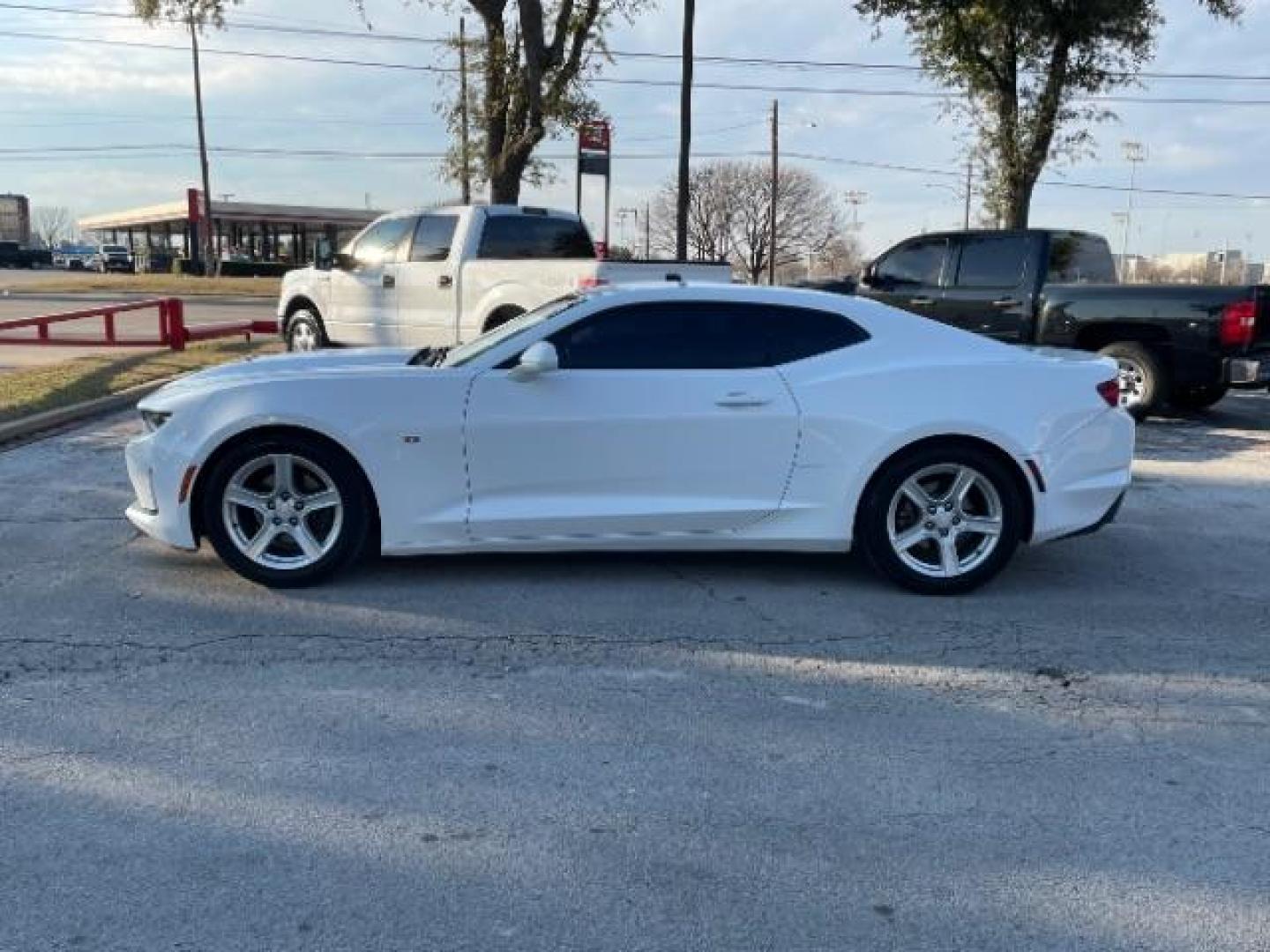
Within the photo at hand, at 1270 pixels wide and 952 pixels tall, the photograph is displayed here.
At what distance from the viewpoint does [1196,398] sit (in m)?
12.0

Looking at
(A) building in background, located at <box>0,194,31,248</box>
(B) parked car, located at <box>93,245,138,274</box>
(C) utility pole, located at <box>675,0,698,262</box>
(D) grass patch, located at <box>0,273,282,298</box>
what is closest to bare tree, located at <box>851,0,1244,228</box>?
(C) utility pole, located at <box>675,0,698,262</box>

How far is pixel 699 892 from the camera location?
296 cm

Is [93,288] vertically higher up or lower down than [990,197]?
lower down

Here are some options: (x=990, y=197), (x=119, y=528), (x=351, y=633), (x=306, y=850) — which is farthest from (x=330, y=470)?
(x=990, y=197)

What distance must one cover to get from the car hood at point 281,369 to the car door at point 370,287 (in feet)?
22.0

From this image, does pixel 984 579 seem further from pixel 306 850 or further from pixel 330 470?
pixel 306 850

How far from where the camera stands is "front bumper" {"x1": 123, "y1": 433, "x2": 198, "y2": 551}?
17.3ft

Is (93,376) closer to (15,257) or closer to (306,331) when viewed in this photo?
(306,331)

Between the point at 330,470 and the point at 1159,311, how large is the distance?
326 inches

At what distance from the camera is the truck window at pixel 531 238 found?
1201 cm

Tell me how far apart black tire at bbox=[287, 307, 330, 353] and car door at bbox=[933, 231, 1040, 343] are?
7134 mm

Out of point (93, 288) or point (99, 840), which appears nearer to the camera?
point (99, 840)

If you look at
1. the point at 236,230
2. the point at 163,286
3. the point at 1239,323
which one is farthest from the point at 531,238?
the point at 236,230

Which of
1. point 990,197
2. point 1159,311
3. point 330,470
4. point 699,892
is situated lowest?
point 699,892
